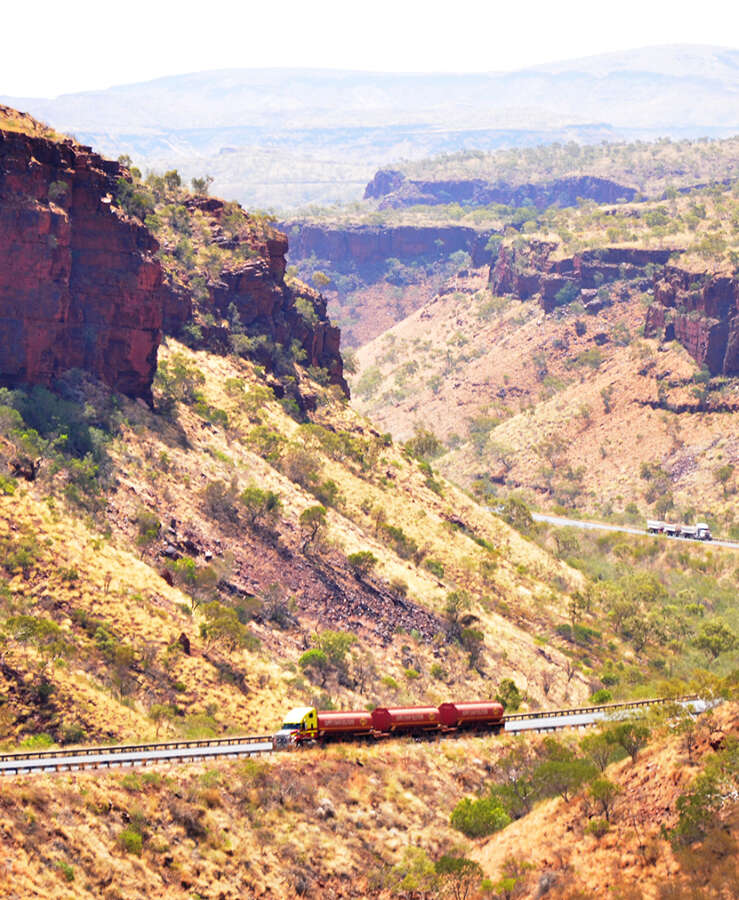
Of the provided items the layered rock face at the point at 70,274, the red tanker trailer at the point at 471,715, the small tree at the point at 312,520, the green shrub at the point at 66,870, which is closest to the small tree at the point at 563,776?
the red tanker trailer at the point at 471,715

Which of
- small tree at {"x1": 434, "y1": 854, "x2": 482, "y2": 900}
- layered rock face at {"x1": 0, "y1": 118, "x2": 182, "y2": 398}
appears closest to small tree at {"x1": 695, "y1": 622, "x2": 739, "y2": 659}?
layered rock face at {"x1": 0, "y1": 118, "x2": 182, "y2": 398}

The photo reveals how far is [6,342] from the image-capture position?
86938 mm

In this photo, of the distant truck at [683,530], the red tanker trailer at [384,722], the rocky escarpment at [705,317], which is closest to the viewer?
the red tanker trailer at [384,722]

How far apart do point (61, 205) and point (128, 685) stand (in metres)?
39.3

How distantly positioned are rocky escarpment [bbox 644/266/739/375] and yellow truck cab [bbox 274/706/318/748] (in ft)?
430

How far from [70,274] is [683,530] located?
81.9 metres

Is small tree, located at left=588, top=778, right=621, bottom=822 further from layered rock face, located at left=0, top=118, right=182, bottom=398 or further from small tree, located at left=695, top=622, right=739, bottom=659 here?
layered rock face, located at left=0, top=118, right=182, bottom=398

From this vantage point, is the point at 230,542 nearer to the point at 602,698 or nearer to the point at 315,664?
the point at 315,664

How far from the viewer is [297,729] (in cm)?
6131

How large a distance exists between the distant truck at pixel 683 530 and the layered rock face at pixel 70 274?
71.9 m

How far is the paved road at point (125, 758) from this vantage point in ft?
175

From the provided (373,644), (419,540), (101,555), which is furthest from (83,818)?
(419,540)

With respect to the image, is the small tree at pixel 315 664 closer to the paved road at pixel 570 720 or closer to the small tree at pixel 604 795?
the paved road at pixel 570 720

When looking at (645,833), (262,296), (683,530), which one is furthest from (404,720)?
(683,530)
